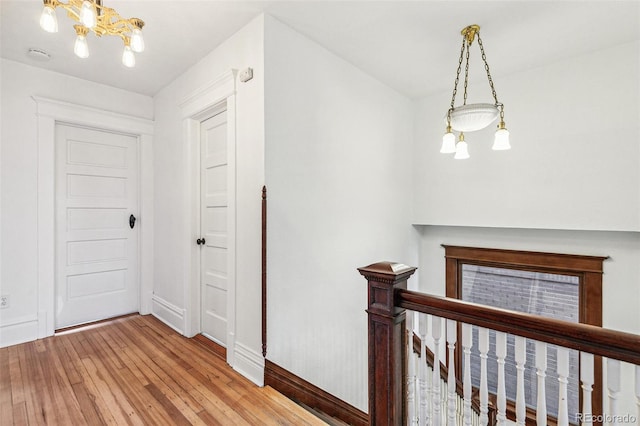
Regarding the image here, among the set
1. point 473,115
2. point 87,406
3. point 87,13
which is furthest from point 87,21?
point 473,115

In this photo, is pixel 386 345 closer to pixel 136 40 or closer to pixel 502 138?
pixel 502 138

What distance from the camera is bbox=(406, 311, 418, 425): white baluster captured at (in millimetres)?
1415

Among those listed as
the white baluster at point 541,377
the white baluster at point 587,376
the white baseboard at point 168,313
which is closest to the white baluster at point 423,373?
the white baluster at point 541,377

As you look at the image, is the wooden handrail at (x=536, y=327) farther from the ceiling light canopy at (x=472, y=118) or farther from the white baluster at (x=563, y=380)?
the ceiling light canopy at (x=472, y=118)

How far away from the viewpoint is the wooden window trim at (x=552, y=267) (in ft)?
9.80

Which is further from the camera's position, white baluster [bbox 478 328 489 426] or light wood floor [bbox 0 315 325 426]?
light wood floor [bbox 0 315 325 426]

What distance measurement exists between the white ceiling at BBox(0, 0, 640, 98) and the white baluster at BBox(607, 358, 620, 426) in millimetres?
2250

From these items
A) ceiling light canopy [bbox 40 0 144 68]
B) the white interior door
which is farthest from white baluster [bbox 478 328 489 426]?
ceiling light canopy [bbox 40 0 144 68]

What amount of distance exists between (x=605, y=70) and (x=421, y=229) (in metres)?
2.39

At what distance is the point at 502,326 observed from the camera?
1130mm

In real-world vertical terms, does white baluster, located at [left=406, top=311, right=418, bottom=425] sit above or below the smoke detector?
below

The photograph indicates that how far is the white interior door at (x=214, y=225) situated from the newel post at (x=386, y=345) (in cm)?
170

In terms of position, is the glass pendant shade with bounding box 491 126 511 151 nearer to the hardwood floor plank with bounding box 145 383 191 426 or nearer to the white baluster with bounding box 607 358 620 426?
the white baluster with bounding box 607 358 620 426

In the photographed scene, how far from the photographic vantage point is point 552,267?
3234 millimetres
